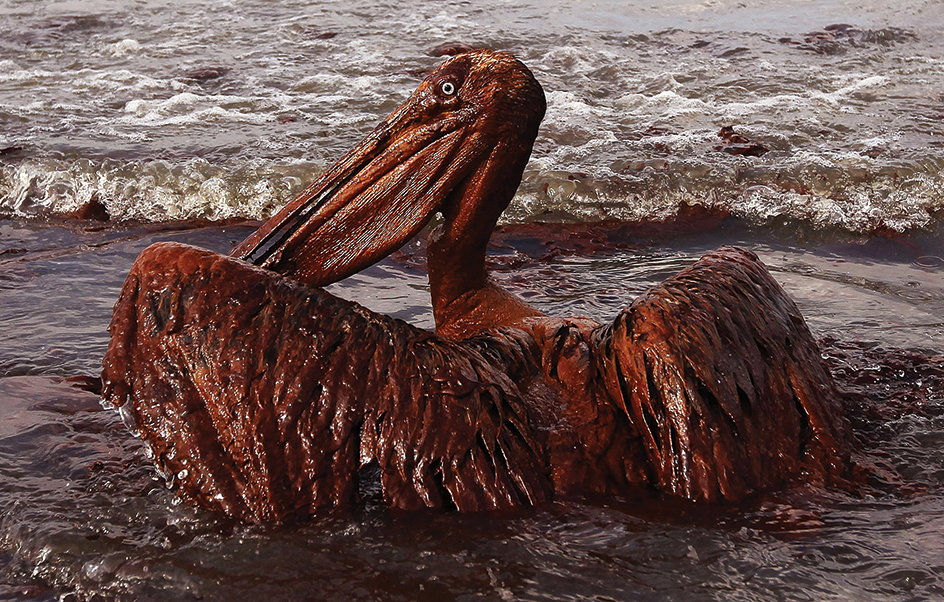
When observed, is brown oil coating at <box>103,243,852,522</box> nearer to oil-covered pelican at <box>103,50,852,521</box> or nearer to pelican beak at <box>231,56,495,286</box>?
oil-covered pelican at <box>103,50,852,521</box>

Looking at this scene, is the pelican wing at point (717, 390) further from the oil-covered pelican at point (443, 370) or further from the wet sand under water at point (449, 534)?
the wet sand under water at point (449, 534)

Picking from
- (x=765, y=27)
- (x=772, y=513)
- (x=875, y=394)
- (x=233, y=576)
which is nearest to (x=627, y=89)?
(x=765, y=27)

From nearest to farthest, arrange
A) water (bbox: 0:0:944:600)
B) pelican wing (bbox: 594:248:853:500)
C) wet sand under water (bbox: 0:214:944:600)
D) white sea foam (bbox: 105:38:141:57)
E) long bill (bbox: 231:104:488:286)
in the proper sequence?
wet sand under water (bbox: 0:214:944:600) < water (bbox: 0:0:944:600) < pelican wing (bbox: 594:248:853:500) < long bill (bbox: 231:104:488:286) < white sea foam (bbox: 105:38:141:57)

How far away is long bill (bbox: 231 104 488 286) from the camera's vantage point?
12.7ft

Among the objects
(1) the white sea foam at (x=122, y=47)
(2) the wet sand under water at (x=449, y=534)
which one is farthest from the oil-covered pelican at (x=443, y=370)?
(1) the white sea foam at (x=122, y=47)

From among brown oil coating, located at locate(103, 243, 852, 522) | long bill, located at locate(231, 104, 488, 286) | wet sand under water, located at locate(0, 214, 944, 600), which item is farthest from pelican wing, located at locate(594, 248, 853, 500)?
long bill, located at locate(231, 104, 488, 286)

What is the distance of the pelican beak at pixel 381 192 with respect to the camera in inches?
152

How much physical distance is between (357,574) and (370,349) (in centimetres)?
69

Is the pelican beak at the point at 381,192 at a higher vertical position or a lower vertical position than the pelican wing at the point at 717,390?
higher

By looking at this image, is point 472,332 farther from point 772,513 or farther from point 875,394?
point 875,394

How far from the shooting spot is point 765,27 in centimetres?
1262

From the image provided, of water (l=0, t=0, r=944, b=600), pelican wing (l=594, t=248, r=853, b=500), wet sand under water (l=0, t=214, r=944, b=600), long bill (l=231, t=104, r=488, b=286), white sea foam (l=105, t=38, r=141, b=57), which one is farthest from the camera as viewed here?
white sea foam (l=105, t=38, r=141, b=57)

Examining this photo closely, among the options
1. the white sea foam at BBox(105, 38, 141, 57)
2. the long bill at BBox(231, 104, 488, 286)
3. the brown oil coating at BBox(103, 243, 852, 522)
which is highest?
the white sea foam at BBox(105, 38, 141, 57)

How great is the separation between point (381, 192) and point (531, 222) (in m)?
3.18
